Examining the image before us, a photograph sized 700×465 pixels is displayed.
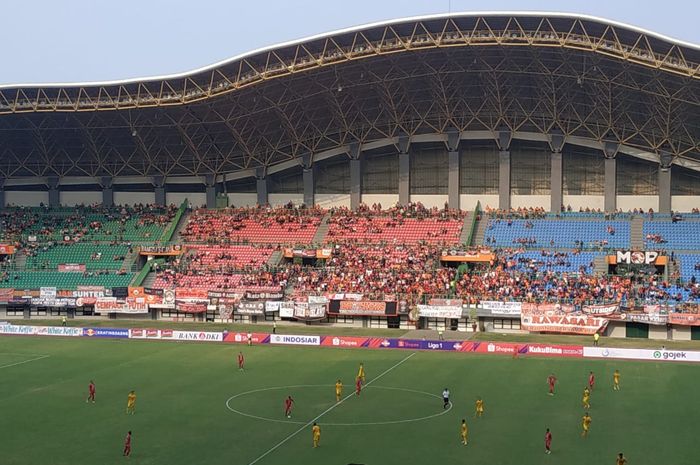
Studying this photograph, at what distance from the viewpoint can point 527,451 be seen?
35.7 m

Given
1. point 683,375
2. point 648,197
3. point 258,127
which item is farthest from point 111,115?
point 683,375

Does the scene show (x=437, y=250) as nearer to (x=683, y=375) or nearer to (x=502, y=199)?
(x=502, y=199)

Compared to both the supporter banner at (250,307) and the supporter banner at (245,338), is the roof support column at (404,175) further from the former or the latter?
the supporter banner at (245,338)

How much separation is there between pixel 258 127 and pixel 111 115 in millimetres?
14904

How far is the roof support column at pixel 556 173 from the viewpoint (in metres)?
87.9

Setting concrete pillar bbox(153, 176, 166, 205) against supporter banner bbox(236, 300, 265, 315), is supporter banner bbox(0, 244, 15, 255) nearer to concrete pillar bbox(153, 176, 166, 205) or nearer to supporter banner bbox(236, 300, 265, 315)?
concrete pillar bbox(153, 176, 166, 205)

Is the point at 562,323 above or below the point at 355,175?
below

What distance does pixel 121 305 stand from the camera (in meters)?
82.1

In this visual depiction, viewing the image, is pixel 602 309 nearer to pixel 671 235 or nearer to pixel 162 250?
pixel 671 235

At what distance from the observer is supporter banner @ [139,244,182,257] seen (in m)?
91.1

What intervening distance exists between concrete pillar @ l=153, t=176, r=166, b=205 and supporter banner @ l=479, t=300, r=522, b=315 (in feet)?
144

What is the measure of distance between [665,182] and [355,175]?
31134mm

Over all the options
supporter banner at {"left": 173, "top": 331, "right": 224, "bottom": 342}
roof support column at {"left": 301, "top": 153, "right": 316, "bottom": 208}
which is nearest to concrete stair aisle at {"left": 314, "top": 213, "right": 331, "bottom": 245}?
roof support column at {"left": 301, "top": 153, "right": 316, "bottom": 208}

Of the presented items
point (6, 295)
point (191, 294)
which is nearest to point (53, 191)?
point (6, 295)
